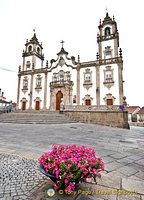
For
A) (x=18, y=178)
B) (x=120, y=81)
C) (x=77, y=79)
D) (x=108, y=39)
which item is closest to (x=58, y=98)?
(x=77, y=79)

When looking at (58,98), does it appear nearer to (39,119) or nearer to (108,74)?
(39,119)

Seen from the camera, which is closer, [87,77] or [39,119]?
→ [39,119]

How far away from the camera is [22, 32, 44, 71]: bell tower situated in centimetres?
2653

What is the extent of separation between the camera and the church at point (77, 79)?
19000 mm

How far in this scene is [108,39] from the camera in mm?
20984

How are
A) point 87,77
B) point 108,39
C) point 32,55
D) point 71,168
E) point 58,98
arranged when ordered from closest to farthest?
point 71,168 < point 87,77 < point 108,39 < point 58,98 < point 32,55

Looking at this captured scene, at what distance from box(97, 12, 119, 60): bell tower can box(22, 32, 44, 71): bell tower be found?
1448cm

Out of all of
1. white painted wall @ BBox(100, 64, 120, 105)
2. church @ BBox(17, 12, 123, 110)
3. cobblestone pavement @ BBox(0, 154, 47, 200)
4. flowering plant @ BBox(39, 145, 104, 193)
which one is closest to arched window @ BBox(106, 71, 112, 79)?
church @ BBox(17, 12, 123, 110)

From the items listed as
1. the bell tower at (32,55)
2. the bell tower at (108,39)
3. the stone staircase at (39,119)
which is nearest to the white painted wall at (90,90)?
the bell tower at (108,39)

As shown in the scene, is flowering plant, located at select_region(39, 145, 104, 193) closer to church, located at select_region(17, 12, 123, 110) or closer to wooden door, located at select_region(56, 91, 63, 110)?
church, located at select_region(17, 12, 123, 110)

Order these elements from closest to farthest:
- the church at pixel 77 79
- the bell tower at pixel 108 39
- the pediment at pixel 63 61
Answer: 1. the church at pixel 77 79
2. the bell tower at pixel 108 39
3. the pediment at pixel 63 61

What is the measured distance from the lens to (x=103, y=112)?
585 inches

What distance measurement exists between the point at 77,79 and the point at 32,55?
13158 mm

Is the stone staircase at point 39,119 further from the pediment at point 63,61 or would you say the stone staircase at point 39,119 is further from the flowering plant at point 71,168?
the flowering plant at point 71,168
